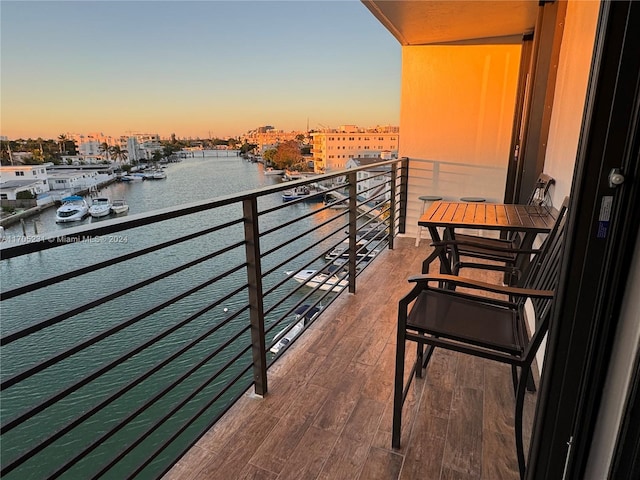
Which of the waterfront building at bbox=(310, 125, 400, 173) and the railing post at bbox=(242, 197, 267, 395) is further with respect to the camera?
the waterfront building at bbox=(310, 125, 400, 173)

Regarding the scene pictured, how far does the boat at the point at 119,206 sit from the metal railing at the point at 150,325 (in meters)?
1.41

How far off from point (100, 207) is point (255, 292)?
307 inches

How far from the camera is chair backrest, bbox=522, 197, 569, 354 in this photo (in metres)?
1.23

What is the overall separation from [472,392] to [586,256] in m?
1.22

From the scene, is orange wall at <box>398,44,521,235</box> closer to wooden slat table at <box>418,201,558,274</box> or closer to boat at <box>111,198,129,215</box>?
wooden slat table at <box>418,201,558,274</box>

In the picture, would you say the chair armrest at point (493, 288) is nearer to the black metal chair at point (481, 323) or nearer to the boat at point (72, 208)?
the black metal chair at point (481, 323)

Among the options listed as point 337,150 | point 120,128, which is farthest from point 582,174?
point 120,128

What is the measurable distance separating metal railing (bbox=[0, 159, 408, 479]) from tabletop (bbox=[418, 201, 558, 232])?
0.66 meters

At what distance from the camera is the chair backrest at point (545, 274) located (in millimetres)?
1234

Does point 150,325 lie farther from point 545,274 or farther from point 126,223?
point 545,274

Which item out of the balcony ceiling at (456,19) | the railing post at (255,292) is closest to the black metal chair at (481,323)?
the railing post at (255,292)

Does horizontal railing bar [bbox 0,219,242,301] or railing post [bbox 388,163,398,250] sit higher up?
horizontal railing bar [bbox 0,219,242,301]

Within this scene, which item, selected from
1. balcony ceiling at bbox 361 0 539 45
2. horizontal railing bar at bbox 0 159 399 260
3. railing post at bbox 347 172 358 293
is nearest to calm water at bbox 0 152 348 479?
railing post at bbox 347 172 358 293

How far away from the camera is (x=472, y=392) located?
181 cm
